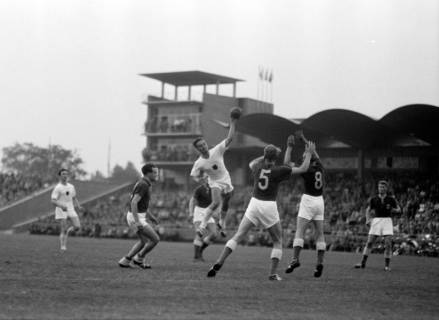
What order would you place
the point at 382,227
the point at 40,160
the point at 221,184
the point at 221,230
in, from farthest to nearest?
the point at 40,160
the point at 221,230
the point at 382,227
the point at 221,184

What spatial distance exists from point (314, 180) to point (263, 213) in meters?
2.28

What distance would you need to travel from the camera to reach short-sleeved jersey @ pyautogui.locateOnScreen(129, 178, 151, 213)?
48.7 feet

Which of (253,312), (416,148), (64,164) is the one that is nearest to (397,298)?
(253,312)

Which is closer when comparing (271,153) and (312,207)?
(271,153)

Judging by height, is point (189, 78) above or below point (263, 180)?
above

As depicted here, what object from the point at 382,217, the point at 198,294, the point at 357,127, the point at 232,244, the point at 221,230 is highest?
the point at 357,127

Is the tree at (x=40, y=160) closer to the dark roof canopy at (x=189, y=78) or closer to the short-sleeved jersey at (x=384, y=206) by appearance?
the dark roof canopy at (x=189, y=78)

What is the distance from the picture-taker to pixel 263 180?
1298 cm

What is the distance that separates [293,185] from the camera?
50.7 metres

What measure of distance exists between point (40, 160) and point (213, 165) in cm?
10615

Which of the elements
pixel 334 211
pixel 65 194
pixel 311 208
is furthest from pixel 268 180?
pixel 334 211

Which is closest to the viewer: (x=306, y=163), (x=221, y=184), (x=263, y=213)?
(x=263, y=213)

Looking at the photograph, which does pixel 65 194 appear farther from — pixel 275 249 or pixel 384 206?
pixel 275 249

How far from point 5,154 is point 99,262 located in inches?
4494
